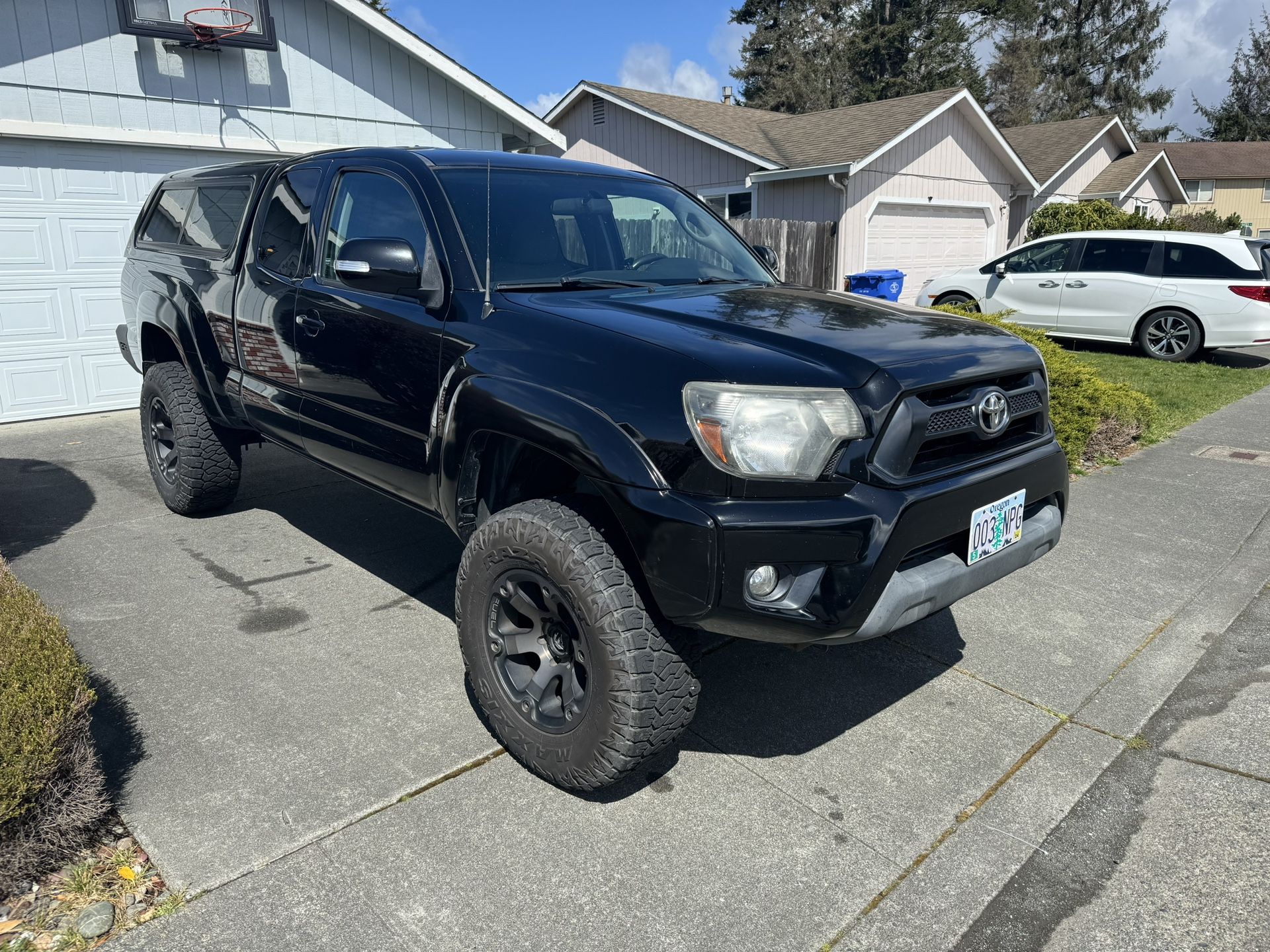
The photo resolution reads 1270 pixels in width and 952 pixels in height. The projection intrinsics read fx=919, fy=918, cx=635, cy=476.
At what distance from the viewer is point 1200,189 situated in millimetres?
47656

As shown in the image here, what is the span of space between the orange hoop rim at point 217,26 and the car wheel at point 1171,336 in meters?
11.3

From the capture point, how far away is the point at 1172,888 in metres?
2.56

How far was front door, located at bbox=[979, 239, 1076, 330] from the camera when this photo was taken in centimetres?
1277

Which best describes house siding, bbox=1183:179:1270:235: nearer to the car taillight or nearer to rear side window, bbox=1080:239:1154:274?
rear side window, bbox=1080:239:1154:274

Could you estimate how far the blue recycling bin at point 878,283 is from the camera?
12992mm

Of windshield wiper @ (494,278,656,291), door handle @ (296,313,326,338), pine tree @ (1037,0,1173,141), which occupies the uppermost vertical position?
pine tree @ (1037,0,1173,141)

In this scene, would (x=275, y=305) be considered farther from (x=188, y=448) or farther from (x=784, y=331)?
(x=784, y=331)

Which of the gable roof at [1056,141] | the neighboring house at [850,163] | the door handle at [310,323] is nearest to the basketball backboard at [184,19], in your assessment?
the door handle at [310,323]

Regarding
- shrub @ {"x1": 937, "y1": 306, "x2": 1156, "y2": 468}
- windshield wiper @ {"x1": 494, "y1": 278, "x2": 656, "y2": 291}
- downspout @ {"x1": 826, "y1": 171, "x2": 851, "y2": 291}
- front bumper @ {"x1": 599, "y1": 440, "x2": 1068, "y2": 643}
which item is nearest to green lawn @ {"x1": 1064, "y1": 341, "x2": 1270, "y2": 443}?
shrub @ {"x1": 937, "y1": 306, "x2": 1156, "y2": 468}

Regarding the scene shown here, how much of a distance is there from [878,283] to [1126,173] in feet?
56.4

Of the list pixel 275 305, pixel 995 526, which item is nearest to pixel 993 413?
pixel 995 526

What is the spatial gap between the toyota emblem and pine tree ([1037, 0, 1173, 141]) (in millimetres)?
52232

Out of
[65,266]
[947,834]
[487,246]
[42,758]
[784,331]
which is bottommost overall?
[947,834]

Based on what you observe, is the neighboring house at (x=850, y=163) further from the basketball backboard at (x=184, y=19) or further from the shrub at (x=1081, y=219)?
the basketball backboard at (x=184, y=19)
